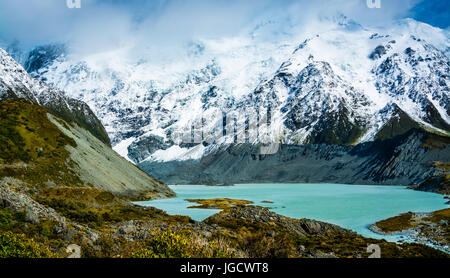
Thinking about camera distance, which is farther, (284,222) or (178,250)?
(284,222)

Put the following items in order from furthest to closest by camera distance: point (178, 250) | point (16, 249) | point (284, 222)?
point (284, 222), point (178, 250), point (16, 249)

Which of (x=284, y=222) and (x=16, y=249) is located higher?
(x=16, y=249)

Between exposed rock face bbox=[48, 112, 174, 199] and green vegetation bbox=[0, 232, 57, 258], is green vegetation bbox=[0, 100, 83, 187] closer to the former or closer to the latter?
exposed rock face bbox=[48, 112, 174, 199]

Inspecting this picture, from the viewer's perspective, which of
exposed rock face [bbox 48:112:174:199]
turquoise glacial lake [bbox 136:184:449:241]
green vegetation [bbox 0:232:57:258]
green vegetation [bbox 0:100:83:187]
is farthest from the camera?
exposed rock face [bbox 48:112:174:199]

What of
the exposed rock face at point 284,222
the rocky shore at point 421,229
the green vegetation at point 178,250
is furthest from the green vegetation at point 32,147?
the green vegetation at point 178,250

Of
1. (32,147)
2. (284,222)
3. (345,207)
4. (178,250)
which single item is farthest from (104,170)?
(178,250)

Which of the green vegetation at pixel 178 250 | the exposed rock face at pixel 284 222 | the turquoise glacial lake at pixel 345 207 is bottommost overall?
the turquoise glacial lake at pixel 345 207

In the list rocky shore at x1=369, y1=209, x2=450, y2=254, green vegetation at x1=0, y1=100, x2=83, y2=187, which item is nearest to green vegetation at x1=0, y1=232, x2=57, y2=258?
rocky shore at x1=369, y1=209, x2=450, y2=254

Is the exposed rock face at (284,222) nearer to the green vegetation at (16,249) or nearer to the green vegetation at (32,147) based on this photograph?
the green vegetation at (16,249)

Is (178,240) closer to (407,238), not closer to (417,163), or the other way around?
(407,238)

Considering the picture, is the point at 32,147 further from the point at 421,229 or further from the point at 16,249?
the point at 421,229

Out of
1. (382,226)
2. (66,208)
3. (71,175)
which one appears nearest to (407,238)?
(382,226)

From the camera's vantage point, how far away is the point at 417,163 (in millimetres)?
193125

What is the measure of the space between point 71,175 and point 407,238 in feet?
195
